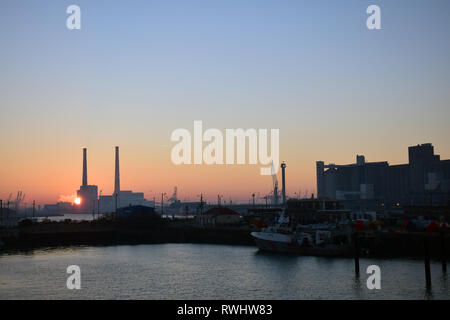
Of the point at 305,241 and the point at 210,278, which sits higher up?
the point at 305,241

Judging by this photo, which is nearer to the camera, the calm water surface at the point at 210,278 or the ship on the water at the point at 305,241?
the calm water surface at the point at 210,278

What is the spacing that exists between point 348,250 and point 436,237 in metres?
10.4

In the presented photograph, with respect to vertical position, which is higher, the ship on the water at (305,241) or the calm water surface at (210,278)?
the ship on the water at (305,241)

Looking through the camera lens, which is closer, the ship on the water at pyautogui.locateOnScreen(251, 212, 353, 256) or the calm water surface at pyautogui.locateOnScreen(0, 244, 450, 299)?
the calm water surface at pyautogui.locateOnScreen(0, 244, 450, 299)

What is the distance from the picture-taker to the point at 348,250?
5497 cm

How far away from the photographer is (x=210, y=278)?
135 ft

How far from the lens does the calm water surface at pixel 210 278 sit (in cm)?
3347

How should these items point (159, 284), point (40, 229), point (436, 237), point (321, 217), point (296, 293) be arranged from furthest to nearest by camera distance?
point (321, 217), point (40, 229), point (436, 237), point (159, 284), point (296, 293)

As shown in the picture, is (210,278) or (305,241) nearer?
(210,278)

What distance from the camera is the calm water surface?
33.5 m

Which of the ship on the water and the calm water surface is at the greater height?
the ship on the water
